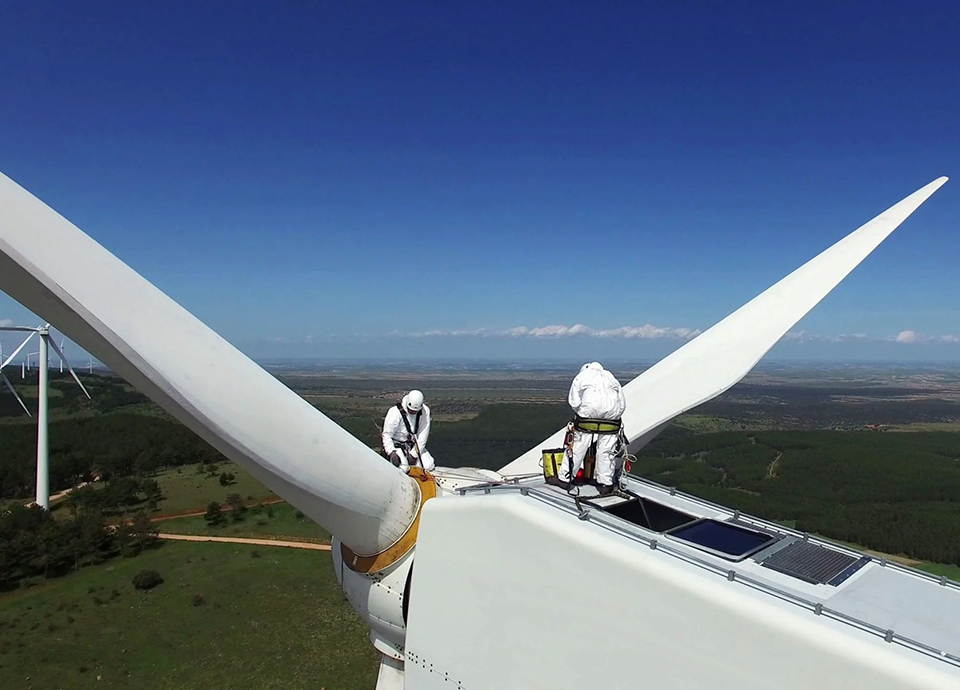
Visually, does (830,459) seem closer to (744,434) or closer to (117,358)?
(744,434)

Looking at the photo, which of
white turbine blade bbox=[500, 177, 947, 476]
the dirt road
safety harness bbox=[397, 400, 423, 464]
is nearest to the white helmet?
safety harness bbox=[397, 400, 423, 464]

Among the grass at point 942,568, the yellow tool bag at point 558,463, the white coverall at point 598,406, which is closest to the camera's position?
the white coverall at point 598,406

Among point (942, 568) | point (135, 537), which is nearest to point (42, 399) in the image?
point (135, 537)

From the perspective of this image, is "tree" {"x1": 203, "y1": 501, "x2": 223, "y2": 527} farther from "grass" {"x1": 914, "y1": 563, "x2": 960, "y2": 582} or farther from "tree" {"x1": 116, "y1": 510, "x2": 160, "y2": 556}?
"grass" {"x1": 914, "y1": 563, "x2": 960, "y2": 582}

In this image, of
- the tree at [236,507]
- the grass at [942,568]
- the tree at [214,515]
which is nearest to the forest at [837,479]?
the grass at [942,568]

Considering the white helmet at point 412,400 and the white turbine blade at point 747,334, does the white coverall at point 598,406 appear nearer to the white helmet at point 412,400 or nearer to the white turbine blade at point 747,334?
the white turbine blade at point 747,334

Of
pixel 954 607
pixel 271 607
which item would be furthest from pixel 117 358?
pixel 271 607
